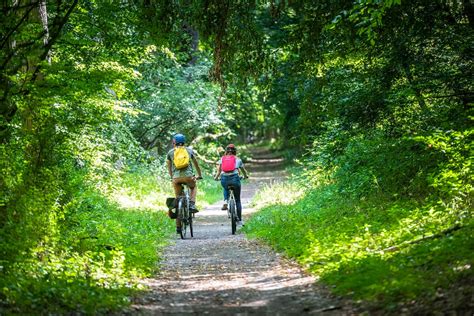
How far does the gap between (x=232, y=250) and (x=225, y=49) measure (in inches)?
157

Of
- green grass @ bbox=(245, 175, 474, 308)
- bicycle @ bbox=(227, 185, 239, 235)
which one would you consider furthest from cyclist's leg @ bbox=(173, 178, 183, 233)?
green grass @ bbox=(245, 175, 474, 308)

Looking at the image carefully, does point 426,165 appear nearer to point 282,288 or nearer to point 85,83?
point 282,288

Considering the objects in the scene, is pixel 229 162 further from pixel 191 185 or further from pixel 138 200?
pixel 138 200

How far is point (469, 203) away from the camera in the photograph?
9.44 m

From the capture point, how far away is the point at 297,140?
1595 centimetres

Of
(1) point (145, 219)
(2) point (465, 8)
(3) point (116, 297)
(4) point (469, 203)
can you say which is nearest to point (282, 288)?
(3) point (116, 297)

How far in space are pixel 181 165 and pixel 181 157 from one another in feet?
0.62

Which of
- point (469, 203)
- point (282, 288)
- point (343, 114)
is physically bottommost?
point (282, 288)

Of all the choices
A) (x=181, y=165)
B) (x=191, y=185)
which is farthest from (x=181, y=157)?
(x=191, y=185)

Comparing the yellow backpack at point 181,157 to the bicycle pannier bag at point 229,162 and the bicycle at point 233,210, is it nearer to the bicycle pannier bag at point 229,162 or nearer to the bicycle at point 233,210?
the bicycle pannier bag at point 229,162

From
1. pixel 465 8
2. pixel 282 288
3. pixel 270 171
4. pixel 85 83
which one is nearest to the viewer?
pixel 282 288

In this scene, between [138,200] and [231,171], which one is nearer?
[231,171]

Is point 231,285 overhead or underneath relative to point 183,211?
underneath

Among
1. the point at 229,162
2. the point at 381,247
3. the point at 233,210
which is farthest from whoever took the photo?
the point at 229,162
